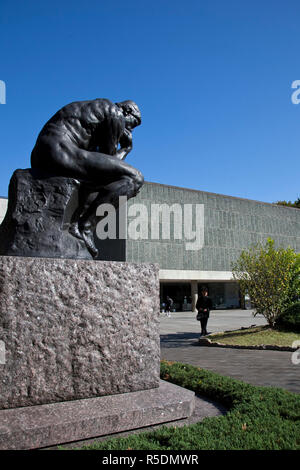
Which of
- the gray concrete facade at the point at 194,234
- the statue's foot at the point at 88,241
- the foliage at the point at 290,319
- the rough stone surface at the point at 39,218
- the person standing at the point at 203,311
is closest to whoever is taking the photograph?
the rough stone surface at the point at 39,218

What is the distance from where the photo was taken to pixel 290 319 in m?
12.7

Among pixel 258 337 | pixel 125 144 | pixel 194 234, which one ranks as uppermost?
pixel 194 234

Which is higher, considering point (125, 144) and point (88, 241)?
point (125, 144)

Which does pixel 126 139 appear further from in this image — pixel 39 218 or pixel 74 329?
pixel 74 329

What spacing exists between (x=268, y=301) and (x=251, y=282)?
2.83 feet

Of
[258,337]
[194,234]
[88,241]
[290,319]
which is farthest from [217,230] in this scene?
[88,241]

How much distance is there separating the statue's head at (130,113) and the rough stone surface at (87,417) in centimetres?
293

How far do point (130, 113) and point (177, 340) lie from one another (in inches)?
369

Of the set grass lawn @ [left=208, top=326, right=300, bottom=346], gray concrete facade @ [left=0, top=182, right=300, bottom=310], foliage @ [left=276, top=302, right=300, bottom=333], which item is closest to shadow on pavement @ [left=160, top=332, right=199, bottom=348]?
grass lawn @ [left=208, top=326, right=300, bottom=346]

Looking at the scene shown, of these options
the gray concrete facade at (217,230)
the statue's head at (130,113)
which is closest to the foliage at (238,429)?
the statue's head at (130,113)

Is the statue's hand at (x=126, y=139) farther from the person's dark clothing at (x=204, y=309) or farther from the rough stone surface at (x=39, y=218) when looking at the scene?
the person's dark clothing at (x=204, y=309)

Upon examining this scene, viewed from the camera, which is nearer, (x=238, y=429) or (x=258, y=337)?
(x=238, y=429)

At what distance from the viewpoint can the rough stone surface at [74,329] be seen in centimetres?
294
